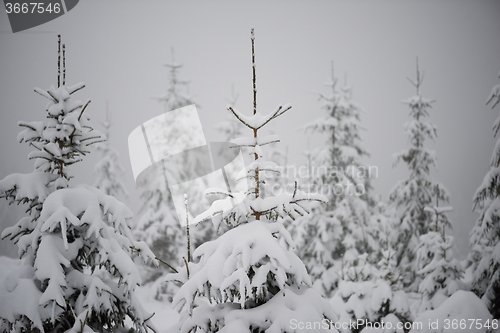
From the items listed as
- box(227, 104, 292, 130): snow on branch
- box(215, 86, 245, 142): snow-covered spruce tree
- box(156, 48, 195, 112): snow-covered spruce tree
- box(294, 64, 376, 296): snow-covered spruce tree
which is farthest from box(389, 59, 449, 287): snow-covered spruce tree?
box(227, 104, 292, 130): snow on branch

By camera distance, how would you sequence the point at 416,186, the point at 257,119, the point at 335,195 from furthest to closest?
the point at 416,186 → the point at 335,195 → the point at 257,119

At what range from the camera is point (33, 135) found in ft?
18.2

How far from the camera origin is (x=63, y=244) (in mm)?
5184

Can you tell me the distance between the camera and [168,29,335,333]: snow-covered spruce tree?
372 centimetres

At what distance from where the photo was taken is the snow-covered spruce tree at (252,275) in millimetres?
3719

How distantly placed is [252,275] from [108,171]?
896 inches

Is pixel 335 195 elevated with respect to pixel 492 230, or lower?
lower

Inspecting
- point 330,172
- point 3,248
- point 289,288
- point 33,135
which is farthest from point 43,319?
point 3,248

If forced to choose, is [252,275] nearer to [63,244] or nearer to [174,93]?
[63,244]

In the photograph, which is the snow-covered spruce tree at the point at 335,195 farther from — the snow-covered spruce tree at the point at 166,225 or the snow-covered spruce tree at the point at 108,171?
the snow-covered spruce tree at the point at 108,171

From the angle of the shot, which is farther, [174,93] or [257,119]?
[174,93]

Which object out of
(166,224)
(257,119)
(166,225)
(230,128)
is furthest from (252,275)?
(230,128)

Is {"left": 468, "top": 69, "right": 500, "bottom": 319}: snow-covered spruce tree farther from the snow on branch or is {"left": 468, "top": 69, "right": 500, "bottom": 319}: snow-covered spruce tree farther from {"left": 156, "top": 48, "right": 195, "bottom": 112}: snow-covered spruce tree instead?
{"left": 156, "top": 48, "right": 195, "bottom": 112}: snow-covered spruce tree

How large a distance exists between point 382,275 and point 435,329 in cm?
255
